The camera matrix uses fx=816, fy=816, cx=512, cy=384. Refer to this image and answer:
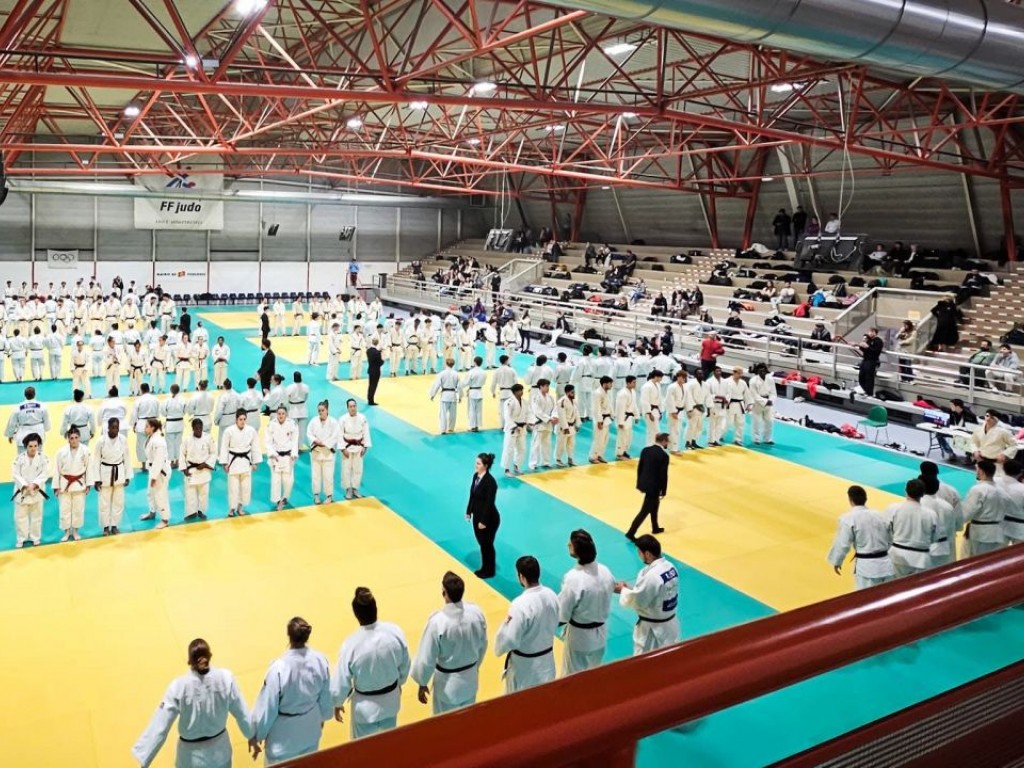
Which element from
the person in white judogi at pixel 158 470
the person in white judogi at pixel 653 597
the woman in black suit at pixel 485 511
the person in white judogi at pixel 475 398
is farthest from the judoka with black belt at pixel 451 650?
the person in white judogi at pixel 475 398

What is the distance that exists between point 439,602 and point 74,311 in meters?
25.8

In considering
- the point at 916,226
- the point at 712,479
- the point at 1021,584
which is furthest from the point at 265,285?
the point at 1021,584

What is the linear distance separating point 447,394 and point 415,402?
3983 mm

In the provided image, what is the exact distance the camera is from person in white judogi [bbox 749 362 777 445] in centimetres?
1861

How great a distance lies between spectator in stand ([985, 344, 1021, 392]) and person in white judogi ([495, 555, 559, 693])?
16797 mm

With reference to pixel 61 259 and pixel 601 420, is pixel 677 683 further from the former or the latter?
pixel 61 259

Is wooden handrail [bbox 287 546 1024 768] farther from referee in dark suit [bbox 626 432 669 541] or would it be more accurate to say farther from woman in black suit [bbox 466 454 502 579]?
referee in dark suit [bbox 626 432 669 541]

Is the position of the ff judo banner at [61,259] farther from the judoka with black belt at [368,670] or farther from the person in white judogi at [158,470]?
the judoka with black belt at [368,670]

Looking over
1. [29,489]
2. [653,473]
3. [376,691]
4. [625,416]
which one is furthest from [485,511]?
[625,416]

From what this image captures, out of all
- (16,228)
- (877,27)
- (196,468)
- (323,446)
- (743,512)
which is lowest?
(743,512)

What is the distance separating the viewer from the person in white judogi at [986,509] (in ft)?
33.1

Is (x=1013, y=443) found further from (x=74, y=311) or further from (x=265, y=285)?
(x=265, y=285)

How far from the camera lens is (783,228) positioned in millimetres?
35031

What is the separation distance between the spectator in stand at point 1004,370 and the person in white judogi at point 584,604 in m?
16.2
